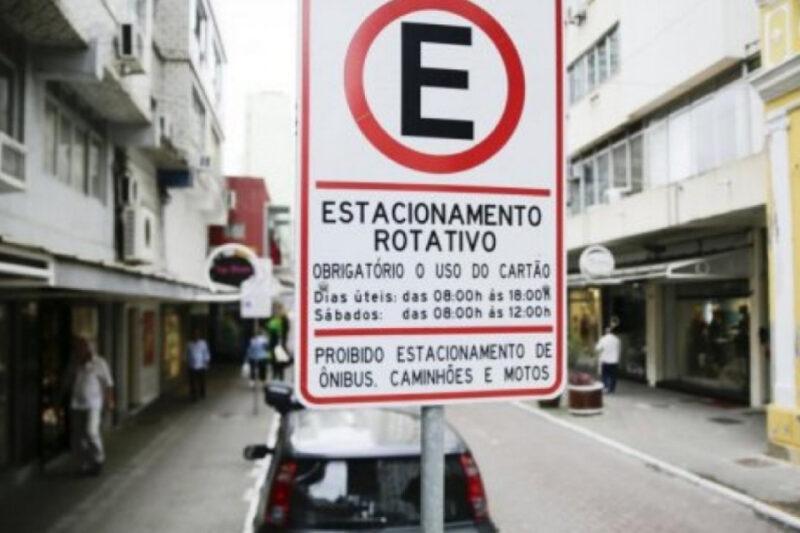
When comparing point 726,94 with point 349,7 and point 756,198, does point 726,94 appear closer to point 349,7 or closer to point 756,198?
point 756,198

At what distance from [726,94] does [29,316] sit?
46.2 ft

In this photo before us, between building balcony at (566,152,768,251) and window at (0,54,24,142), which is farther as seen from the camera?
building balcony at (566,152,768,251)

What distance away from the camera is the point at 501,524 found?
9156mm

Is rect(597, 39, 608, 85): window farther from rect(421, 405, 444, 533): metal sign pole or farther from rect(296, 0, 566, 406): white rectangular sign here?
rect(421, 405, 444, 533): metal sign pole

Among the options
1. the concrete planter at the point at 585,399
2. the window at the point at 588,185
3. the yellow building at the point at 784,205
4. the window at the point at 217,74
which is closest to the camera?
the yellow building at the point at 784,205

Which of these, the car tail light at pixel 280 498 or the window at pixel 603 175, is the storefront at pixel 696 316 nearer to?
the window at pixel 603 175

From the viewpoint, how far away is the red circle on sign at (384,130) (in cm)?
201

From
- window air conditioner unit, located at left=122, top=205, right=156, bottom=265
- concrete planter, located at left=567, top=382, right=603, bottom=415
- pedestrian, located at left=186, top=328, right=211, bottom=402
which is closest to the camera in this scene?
window air conditioner unit, located at left=122, top=205, right=156, bottom=265

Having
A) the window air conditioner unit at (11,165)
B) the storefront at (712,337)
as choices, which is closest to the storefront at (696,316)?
the storefront at (712,337)

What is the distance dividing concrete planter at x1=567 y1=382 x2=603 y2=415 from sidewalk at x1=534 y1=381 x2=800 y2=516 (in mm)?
200

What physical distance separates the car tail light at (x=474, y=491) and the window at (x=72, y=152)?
27.6 ft

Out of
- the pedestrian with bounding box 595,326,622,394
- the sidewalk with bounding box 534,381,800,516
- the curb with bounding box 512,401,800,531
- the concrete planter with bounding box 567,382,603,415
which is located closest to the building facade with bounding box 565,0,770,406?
the pedestrian with bounding box 595,326,622,394

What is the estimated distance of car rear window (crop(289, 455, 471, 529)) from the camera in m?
5.59

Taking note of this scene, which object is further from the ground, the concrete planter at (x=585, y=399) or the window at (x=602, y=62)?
the window at (x=602, y=62)
